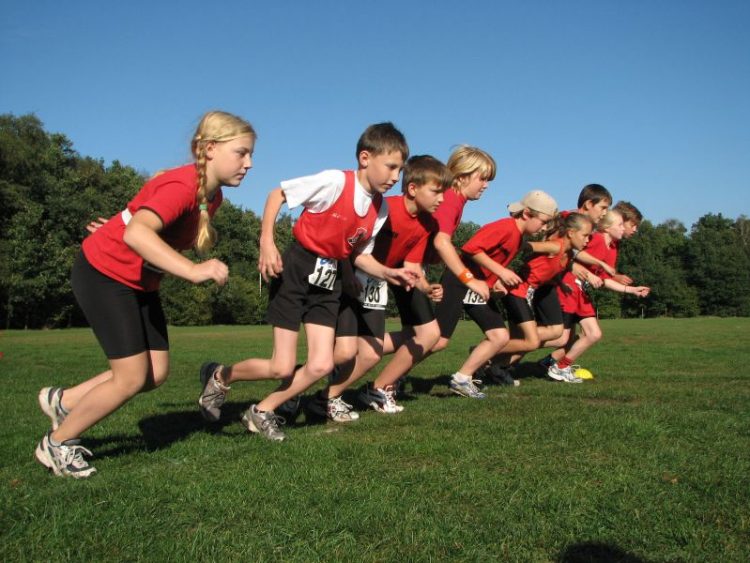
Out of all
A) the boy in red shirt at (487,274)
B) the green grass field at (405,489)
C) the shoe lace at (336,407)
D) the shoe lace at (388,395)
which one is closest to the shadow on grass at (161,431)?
the green grass field at (405,489)

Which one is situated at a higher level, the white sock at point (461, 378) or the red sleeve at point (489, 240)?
the red sleeve at point (489, 240)

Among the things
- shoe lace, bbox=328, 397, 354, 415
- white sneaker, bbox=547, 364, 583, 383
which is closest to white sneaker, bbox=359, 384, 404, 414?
shoe lace, bbox=328, 397, 354, 415

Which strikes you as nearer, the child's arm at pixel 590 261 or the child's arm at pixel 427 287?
the child's arm at pixel 427 287

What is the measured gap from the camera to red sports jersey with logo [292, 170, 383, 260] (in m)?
5.14

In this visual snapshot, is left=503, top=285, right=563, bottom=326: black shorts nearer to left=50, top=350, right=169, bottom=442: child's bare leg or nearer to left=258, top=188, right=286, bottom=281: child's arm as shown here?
left=258, top=188, right=286, bottom=281: child's arm

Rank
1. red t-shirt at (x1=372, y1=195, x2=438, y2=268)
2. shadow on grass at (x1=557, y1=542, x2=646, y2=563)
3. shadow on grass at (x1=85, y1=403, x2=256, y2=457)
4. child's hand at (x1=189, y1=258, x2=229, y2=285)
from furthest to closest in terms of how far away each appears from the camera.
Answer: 1. red t-shirt at (x1=372, y1=195, x2=438, y2=268)
2. shadow on grass at (x1=85, y1=403, x2=256, y2=457)
3. child's hand at (x1=189, y1=258, x2=229, y2=285)
4. shadow on grass at (x1=557, y1=542, x2=646, y2=563)

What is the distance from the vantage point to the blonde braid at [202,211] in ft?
13.4

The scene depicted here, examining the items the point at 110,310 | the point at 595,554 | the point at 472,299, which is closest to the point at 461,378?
the point at 472,299

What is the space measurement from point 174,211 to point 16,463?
76.2 inches

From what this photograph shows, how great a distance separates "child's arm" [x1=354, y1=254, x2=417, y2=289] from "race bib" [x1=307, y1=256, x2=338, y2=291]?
0.36 meters

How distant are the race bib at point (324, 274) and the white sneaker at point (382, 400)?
60.1 inches

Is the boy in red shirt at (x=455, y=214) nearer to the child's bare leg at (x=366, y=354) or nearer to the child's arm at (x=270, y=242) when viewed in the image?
the child's bare leg at (x=366, y=354)

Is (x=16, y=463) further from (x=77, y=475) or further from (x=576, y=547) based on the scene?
(x=576, y=547)

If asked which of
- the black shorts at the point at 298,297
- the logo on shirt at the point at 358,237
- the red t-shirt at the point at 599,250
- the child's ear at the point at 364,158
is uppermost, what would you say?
the child's ear at the point at 364,158
